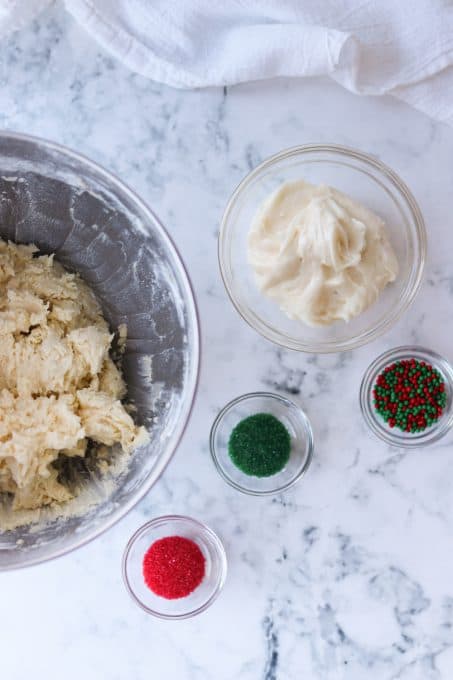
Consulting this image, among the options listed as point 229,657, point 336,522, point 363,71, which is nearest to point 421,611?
point 336,522

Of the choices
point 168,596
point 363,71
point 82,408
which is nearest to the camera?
point 82,408

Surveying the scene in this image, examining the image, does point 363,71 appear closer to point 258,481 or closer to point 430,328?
point 430,328

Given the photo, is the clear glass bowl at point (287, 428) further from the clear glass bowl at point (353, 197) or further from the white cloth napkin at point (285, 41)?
the white cloth napkin at point (285, 41)

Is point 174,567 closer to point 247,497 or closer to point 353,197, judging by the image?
point 247,497

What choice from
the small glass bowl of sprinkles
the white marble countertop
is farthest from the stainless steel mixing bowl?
the small glass bowl of sprinkles

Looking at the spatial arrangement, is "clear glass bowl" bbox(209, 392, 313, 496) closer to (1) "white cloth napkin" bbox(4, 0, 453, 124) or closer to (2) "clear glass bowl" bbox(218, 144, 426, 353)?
(2) "clear glass bowl" bbox(218, 144, 426, 353)

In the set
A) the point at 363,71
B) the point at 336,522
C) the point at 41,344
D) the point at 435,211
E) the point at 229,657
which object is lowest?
the point at 229,657

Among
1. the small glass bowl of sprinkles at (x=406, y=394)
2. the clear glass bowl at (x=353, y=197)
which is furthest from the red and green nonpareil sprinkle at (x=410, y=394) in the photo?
the clear glass bowl at (x=353, y=197)
